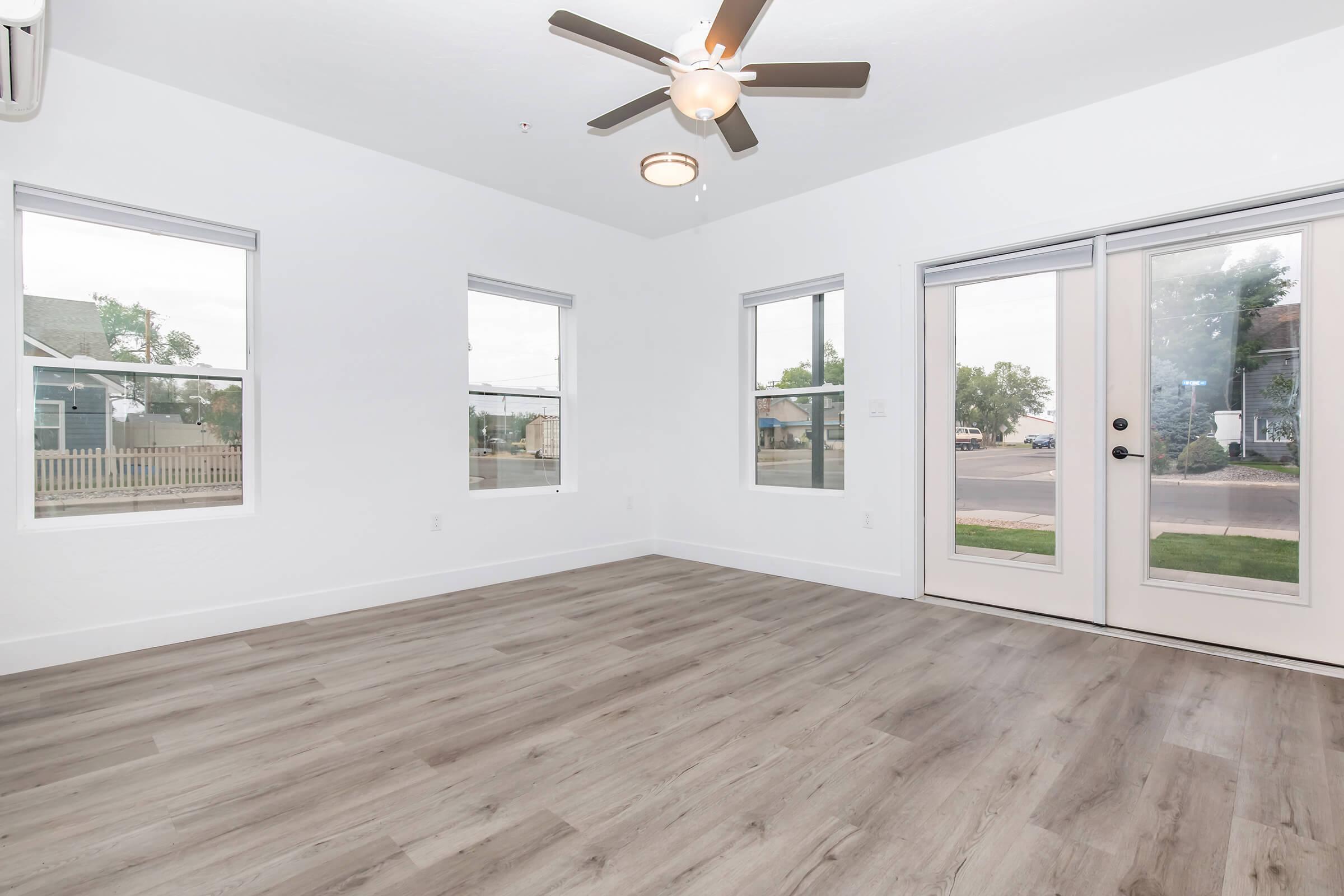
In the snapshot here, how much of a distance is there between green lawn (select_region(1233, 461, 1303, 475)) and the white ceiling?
1.91 metres

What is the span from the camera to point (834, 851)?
162cm

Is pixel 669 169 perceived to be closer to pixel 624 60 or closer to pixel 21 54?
pixel 624 60

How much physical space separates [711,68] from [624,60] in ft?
2.78

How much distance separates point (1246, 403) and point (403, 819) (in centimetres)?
394

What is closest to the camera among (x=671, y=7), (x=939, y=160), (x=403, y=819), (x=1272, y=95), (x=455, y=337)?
(x=403, y=819)

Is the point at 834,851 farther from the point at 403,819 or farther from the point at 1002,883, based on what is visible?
the point at 403,819

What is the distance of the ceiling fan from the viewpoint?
86.4 inches

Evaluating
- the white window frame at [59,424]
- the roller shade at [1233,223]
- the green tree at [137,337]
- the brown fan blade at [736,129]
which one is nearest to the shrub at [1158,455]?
the roller shade at [1233,223]

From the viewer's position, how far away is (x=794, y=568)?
4672 mm

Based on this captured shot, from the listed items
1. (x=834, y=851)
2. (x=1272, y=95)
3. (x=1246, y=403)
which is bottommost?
(x=834, y=851)

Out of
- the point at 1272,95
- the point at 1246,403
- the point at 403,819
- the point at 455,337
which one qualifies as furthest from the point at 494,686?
the point at 1272,95

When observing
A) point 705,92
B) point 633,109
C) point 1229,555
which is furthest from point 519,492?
point 1229,555

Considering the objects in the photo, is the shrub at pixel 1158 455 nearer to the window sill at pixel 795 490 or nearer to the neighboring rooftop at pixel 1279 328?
the neighboring rooftop at pixel 1279 328

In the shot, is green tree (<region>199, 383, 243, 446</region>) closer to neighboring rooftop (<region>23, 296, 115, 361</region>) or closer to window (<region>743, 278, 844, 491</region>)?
neighboring rooftop (<region>23, 296, 115, 361</region>)
